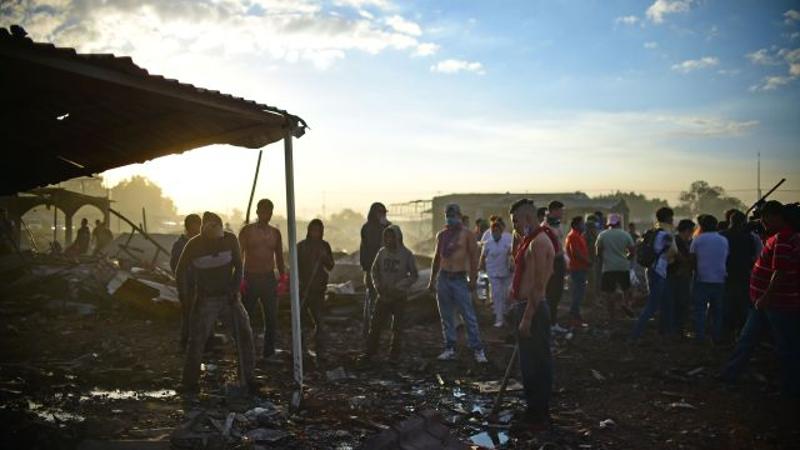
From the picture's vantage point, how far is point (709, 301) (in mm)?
→ 8211

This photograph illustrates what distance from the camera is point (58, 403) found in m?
5.34

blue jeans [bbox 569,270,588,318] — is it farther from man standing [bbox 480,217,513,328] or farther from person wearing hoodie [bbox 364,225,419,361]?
person wearing hoodie [bbox 364,225,419,361]

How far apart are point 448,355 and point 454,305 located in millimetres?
749

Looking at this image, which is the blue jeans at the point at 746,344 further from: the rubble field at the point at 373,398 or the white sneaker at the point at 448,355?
the white sneaker at the point at 448,355

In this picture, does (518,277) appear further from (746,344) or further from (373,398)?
(746,344)

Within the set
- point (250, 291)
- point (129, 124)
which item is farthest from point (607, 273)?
point (129, 124)

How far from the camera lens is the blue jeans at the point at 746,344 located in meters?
5.72

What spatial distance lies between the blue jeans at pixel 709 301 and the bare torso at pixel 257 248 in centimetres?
675

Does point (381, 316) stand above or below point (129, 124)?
below

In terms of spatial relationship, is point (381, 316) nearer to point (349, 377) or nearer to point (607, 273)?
point (349, 377)

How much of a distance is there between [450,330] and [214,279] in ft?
11.7

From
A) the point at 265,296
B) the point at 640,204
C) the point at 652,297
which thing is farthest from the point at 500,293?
the point at 640,204

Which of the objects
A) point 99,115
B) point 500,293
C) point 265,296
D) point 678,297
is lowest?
point 500,293

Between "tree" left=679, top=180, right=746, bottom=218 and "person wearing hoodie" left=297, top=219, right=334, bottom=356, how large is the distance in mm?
66002
